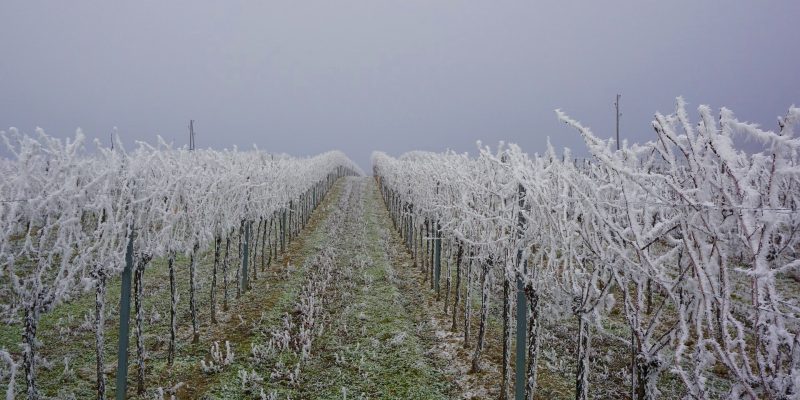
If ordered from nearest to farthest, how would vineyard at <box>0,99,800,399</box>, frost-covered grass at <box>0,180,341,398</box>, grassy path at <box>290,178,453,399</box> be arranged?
vineyard at <box>0,99,800,399</box> → grassy path at <box>290,178,453,399</box> → frost-covered grass at <box>0,180,341,398</box>

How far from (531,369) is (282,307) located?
893 cm

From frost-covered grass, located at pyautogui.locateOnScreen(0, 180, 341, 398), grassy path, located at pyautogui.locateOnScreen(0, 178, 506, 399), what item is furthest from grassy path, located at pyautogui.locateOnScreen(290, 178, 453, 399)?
frost-covered grass, located at pyautogui.locateOnScreen(0, 180, 341, 398)

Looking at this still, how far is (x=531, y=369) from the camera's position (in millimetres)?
6695

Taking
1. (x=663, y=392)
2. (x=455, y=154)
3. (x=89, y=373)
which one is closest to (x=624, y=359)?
(x=663, y=392)

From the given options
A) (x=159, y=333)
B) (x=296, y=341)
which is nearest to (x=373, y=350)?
(x=296, y=341)

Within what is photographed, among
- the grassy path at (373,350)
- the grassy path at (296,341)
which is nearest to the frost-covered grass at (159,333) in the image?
the grassy path at (296,341)

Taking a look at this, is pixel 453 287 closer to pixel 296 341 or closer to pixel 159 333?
pixel 296 341

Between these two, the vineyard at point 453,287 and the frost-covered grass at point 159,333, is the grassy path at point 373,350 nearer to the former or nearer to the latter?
the vineyard at point 453,287

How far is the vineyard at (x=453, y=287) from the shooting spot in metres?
3.05

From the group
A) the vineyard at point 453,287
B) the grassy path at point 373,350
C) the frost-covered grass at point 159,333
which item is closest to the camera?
the vineyard at point 453,287

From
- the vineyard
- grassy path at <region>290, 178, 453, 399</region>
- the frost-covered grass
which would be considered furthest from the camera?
the frost-covered grass

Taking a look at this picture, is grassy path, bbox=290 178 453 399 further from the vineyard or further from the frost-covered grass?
the frost-covered grass

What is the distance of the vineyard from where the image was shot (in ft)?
10.0

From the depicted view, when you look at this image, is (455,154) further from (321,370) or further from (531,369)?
(531,369)
